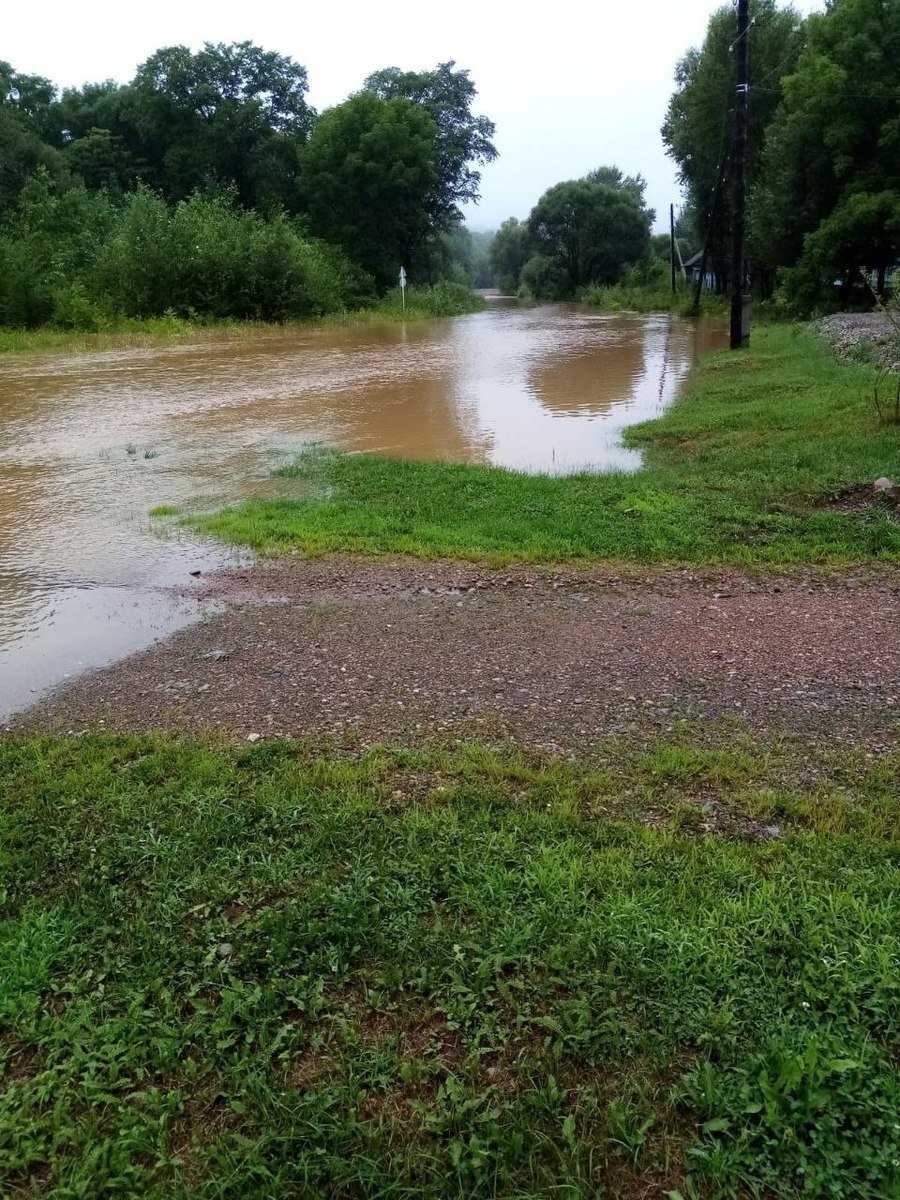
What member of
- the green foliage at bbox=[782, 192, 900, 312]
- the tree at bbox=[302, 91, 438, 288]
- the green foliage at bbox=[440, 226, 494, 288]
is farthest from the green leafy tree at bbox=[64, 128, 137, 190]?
the green foliage at bbox=[440, 226, 494, 288]

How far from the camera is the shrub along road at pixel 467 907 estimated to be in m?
2.12

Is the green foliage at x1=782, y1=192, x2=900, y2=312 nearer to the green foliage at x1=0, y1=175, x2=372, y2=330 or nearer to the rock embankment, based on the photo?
the rock embankment

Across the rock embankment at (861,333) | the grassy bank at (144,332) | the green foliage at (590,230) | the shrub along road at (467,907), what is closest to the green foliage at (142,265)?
the grassy bank at (144,332)

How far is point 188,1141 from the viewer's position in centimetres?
217

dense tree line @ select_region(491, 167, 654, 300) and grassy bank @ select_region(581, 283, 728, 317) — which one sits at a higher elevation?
dense tree line @ select_region(491, 167, 654, 300)

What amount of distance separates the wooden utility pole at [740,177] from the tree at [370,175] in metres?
34.0

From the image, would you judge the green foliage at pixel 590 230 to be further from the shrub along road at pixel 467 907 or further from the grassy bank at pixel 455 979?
the grassy bank at pixel 455 979

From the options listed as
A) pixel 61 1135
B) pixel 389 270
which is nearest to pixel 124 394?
pixel 61 1135

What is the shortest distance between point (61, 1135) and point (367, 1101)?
0.81m

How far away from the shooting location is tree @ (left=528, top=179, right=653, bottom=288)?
238 feet

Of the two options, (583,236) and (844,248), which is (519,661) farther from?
(583,236)

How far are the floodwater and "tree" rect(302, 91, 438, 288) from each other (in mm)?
26162

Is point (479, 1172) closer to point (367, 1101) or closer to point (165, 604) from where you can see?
point (367, 1101)

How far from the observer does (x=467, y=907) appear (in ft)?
9.50
